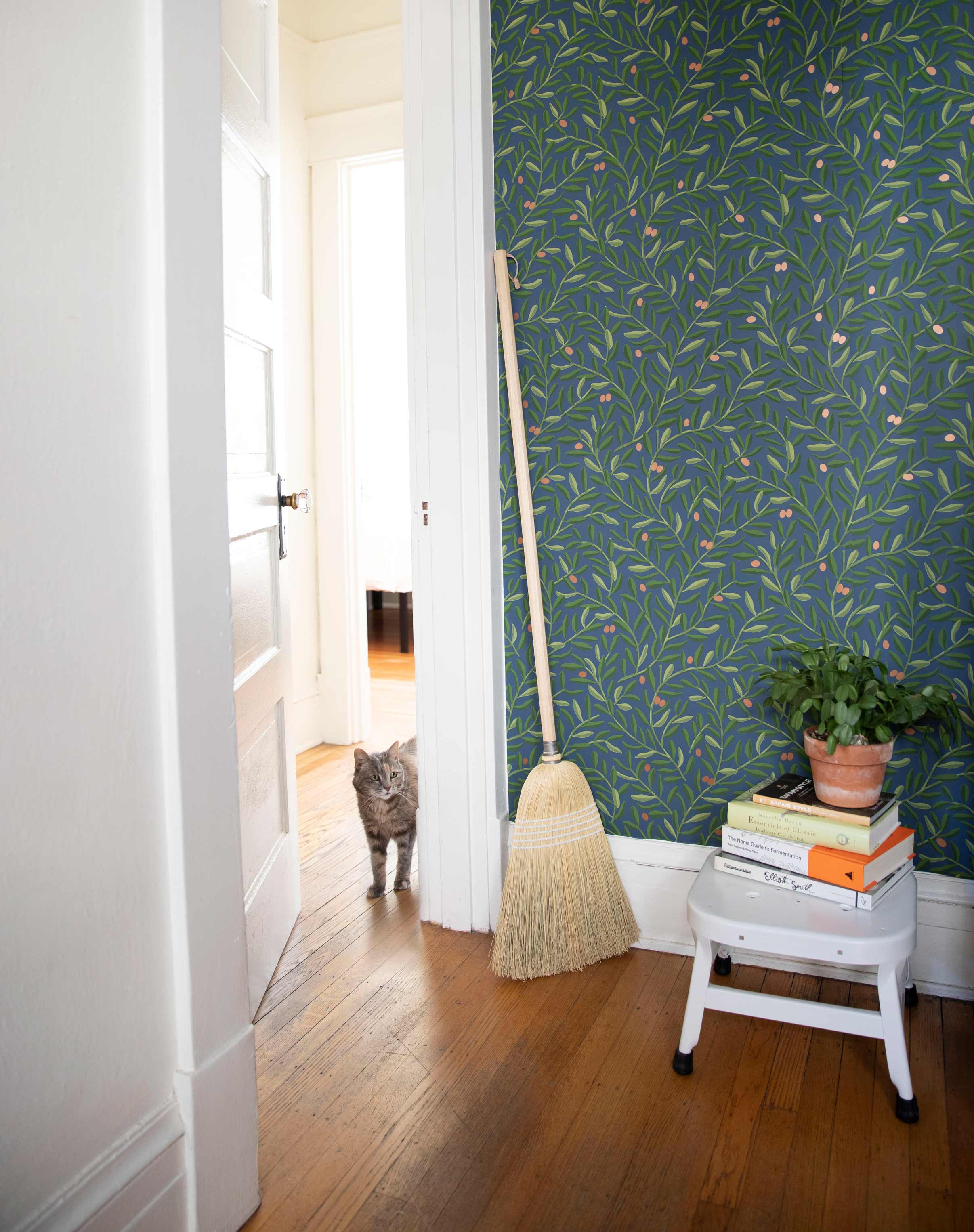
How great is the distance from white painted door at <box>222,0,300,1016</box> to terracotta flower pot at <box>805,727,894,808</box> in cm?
103

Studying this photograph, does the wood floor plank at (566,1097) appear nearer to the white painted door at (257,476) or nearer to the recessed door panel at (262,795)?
the white painted door at (257,476)

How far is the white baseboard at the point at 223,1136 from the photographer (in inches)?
49.2

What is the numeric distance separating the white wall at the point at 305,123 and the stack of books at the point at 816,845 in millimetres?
2048

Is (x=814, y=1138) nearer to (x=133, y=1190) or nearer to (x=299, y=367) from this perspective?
(x=133, y=1190)

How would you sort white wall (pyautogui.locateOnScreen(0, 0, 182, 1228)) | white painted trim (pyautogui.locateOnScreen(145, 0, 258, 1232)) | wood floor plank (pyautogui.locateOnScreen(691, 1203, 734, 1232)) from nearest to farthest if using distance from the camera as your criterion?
white wall (pyautogui.locateOnScreen(0, 0, 182, 1228)), white painted trim (pyautogui.locateOnScreen(145, 0, 258, 1232)), wood floor plank (pyautogui.locateOnScreen(691, 1203, 734, 1232))

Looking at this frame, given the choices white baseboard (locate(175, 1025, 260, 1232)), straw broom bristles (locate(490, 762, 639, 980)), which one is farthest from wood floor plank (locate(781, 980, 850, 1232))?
white baseboard (locate(175, 1025, 260, 1232))

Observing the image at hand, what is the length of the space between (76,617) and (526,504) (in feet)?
3.71

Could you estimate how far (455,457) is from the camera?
6.96 feet

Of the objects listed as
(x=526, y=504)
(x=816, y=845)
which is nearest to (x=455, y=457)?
(x=526, y=504)

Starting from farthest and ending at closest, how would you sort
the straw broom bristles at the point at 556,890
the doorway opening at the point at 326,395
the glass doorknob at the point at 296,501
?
1. the doorway opening at the point at 326,395
2. the glass doorknob at the point at 296,501
3. the straw broom bristles at the point at 556,890

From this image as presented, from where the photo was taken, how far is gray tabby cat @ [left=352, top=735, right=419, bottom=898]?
8.05 feet

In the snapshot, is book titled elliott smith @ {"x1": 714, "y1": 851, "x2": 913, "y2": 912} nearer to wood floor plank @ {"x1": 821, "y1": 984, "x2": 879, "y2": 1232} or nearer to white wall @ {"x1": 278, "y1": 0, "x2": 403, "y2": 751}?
wood floor plank @ {"x1": 821, "y1": 984, "x2": 879, "y2": 1232}

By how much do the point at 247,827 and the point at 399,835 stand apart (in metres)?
0.70

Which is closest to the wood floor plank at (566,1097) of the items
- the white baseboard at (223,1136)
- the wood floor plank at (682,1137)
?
the wood floor plank at (682,1137)
